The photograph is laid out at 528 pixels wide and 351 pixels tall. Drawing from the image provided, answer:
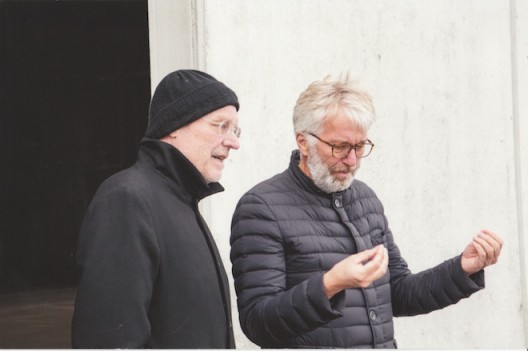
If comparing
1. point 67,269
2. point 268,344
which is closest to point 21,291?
point 67,269

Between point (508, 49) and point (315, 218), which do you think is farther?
point (508, 49)

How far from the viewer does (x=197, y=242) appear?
2549 millimetres

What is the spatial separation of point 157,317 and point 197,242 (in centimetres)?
27

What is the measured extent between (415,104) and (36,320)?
6557 millimetres

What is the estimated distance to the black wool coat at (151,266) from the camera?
7.49ft

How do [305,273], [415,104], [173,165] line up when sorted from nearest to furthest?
[173,165]
[305,273]
[415,104]

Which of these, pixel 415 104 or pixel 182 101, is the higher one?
pixel 415 104

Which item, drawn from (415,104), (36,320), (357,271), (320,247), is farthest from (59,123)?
(357,271)

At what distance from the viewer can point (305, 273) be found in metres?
2.77

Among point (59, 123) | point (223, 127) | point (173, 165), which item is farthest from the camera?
point (59, 123)

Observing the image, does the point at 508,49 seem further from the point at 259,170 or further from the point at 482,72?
the point at 259,170

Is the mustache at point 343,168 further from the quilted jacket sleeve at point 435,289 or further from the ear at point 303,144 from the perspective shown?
the quilted jacket sleeve at point 435,289

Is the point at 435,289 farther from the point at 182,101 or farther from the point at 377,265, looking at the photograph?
the point at 182,101

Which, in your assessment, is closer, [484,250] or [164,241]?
[164,241]
